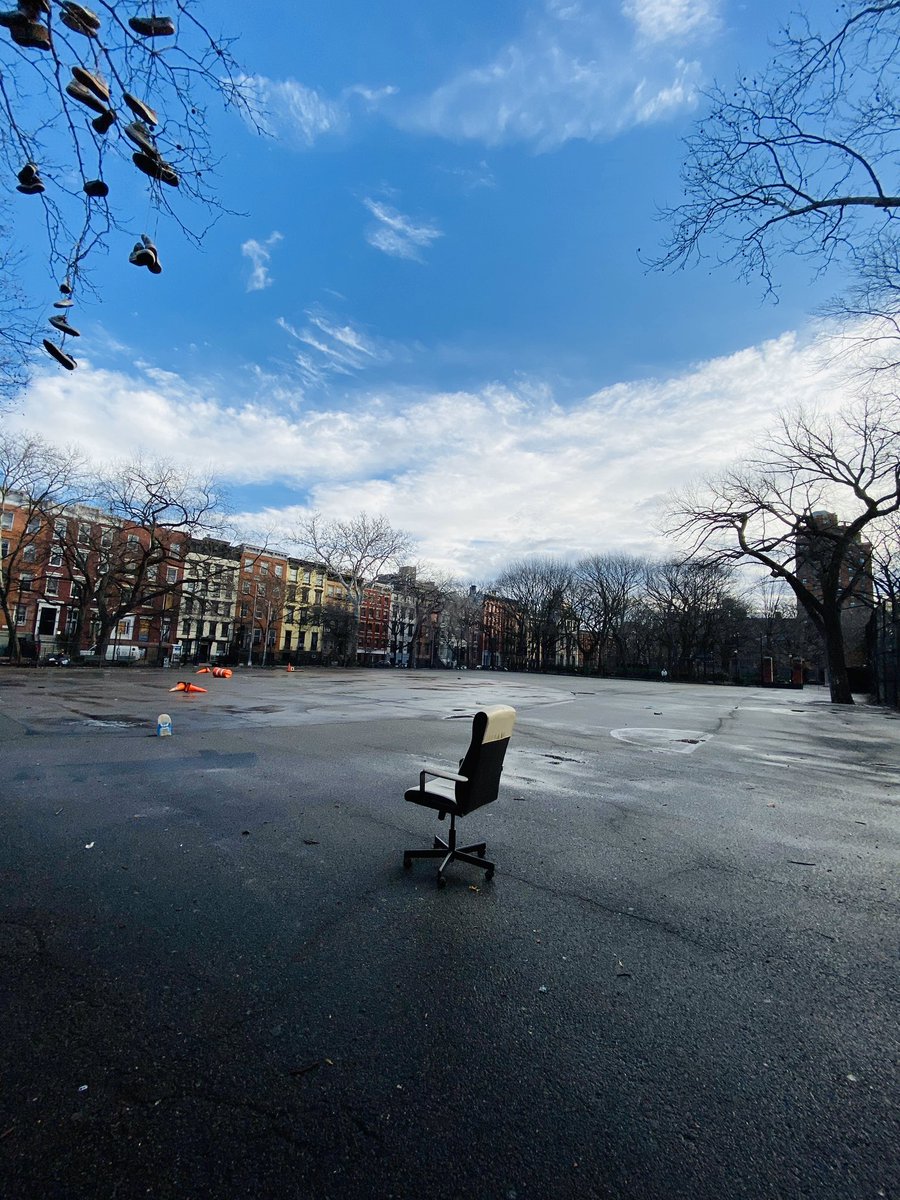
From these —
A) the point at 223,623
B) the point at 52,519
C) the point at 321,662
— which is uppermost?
the point at 52,519

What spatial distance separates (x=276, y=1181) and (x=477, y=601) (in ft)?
293

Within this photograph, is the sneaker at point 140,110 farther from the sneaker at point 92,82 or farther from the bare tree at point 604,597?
the bare tree at point 604,597

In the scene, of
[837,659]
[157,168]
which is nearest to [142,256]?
[157,168]

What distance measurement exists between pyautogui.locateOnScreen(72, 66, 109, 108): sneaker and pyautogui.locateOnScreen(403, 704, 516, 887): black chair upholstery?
4512 mm

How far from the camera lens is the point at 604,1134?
6.00ft

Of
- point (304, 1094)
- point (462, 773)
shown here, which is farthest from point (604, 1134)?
point (462, 773)

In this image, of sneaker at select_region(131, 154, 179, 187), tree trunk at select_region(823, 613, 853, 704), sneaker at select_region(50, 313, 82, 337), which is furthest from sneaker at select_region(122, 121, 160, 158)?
tree trunk at select_region(823, 613, 853, 704)

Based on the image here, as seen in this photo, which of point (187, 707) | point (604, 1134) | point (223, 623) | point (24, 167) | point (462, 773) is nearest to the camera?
point (604, 1134)

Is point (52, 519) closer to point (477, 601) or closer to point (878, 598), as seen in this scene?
point (878, 598)

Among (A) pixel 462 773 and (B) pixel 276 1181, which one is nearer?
(B) pixel 276 1181

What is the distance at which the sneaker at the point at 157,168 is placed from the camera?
3459 mm

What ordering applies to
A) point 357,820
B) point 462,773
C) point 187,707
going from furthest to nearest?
1. point 187,707
2. point 357,820
3. point 462,773

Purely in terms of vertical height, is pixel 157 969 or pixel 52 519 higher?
pixel 52 519

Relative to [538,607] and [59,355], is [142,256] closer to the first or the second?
[59,355]
